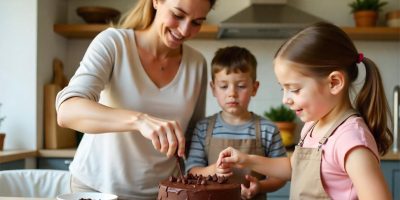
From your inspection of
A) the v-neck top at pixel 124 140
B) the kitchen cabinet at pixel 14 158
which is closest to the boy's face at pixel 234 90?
the v-neck top at pixel 124 140

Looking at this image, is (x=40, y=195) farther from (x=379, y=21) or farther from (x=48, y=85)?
(x=379, y=21)

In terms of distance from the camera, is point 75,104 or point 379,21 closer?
point 75,104

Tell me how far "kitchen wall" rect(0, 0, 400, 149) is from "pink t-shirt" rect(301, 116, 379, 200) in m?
1.85

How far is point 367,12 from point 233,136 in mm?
1597

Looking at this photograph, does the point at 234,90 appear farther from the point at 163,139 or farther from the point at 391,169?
the point at 391,169

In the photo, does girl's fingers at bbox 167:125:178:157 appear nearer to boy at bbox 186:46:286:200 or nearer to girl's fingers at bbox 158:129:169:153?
girl's fingers at bbox 158:129:169:153

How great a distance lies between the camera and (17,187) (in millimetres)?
1538

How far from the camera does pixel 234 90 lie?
1.56m

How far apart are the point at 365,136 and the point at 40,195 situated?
1.06 m

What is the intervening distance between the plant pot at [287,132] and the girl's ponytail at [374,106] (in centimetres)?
162

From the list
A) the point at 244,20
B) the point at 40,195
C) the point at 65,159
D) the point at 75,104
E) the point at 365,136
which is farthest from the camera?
the point at 244,20

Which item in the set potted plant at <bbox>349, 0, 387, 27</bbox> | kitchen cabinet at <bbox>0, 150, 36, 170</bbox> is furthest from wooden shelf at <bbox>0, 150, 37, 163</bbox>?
potted plant at <bbox>349, 0, 387, 27</bbox>

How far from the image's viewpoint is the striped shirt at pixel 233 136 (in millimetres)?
1540

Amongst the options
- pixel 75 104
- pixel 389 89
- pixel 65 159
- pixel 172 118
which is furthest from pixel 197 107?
pixel 389 89
